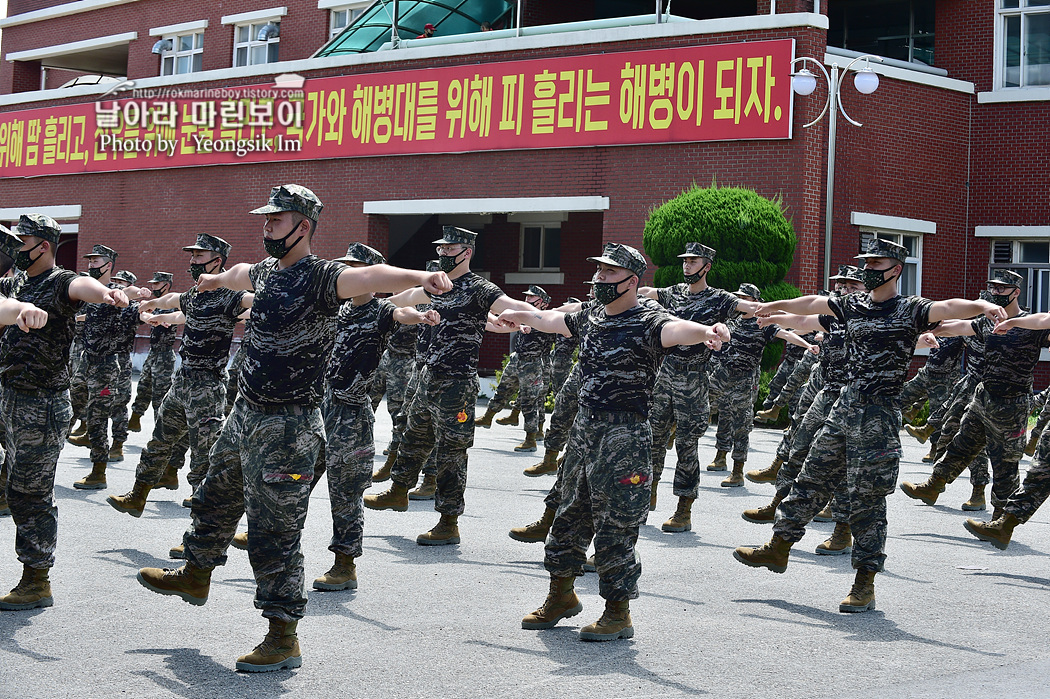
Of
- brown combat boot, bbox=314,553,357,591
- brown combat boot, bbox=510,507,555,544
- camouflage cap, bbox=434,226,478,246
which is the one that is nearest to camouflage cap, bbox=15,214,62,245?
brown combat boot, bbox=314,553,357,591

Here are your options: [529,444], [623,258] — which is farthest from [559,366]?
[623,258]

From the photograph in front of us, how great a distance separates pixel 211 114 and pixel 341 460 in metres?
22.5

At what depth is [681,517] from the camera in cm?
962

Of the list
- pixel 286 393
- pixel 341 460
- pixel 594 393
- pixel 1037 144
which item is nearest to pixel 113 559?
pixel 341 460

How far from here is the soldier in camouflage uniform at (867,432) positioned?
7.31 m

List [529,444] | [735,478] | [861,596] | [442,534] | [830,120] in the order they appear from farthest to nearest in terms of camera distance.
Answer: [830,120], [529,444], [735,478], [442,534], [861,596]

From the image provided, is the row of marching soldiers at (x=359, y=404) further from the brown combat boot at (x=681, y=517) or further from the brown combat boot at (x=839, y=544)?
the brown combat boot at (x=839, y=544)

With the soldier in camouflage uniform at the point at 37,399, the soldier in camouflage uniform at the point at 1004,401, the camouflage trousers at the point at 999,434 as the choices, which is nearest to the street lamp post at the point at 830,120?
the soldier in camouflage uniform at the point at 1004,401

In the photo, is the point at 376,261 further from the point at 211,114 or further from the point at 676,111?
the point at 211,114

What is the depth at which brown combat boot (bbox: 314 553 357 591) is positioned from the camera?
284 inches

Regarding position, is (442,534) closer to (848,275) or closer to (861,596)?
(861,596)

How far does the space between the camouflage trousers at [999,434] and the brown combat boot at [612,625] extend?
5.10 meters

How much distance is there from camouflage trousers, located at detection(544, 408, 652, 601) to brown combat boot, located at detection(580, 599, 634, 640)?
0.20 ft

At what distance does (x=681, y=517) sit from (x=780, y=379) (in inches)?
353
